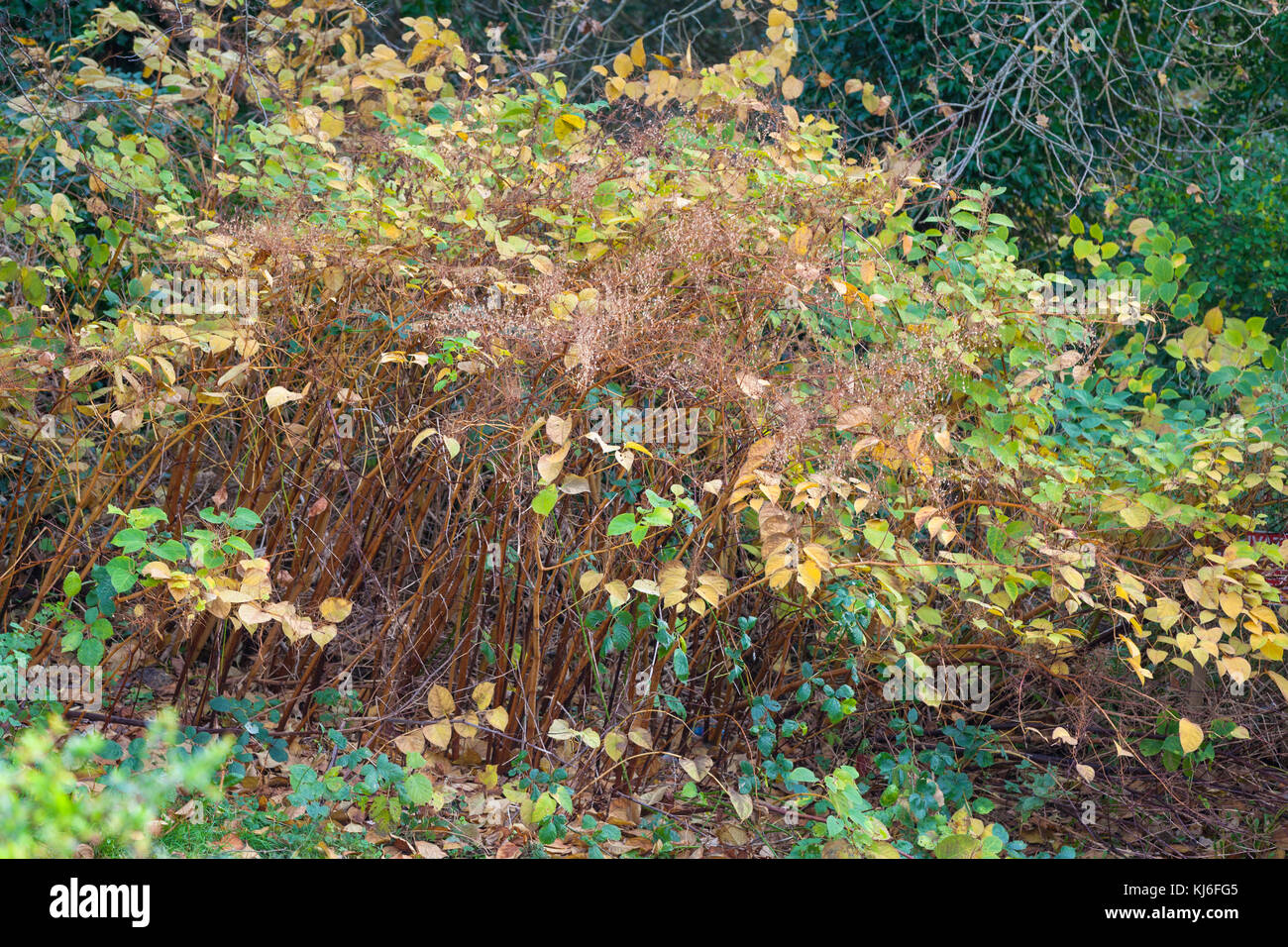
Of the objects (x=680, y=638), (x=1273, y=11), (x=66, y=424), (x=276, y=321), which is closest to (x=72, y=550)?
(x=66, y=424)

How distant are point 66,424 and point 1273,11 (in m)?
6.34

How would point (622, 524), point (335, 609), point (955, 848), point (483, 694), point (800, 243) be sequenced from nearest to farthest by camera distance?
point (622, 524) → point (955, 848) → point (335, 609) → point (483, 694) → point (800, 243)

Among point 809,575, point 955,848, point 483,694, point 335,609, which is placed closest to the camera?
point 809,575

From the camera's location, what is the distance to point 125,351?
109 inches

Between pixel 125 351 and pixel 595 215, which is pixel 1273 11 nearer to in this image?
pixel 595 215

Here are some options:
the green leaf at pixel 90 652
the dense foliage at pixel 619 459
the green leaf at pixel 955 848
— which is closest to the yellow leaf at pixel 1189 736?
the dense foliage at pixel 619 459

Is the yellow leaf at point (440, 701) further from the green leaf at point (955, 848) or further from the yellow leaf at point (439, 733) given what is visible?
the green leaf at point (955, 848)

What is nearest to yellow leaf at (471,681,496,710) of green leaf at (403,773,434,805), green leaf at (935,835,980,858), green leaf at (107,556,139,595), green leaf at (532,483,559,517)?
green leaf at (403,773,434,805)

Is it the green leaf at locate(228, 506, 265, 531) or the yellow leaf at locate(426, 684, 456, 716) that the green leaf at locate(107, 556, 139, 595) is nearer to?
the green leaf at locate(228, 506, 265, 531)

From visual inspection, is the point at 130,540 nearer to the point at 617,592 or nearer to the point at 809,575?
the point at 617,592

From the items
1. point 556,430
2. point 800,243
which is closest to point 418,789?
point 556,430

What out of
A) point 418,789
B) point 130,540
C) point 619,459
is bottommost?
point 418,789

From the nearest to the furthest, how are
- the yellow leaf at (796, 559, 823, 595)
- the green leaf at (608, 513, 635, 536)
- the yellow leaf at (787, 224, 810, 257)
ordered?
the yellow leaf at (796, 559, 823, 595) < the green leaf at (608, 513, 635, 536) < the yellow leaf at (787, 224, 810, 257)

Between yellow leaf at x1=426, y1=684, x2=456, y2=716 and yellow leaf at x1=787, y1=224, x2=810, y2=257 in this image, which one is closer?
yellow leaf at x1=426, y1=684, x2=456, y2=716
